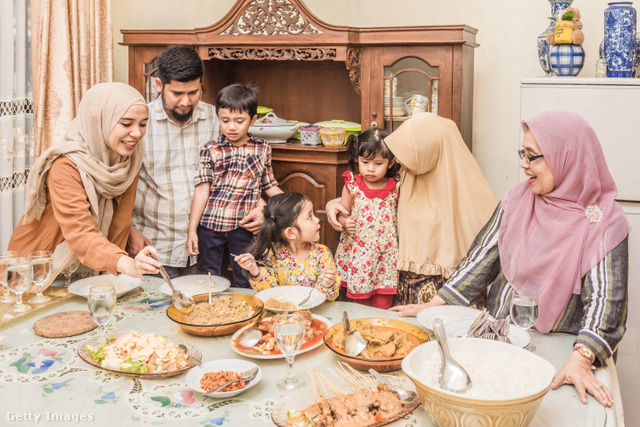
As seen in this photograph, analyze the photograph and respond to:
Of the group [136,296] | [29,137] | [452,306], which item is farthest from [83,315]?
[29,137]

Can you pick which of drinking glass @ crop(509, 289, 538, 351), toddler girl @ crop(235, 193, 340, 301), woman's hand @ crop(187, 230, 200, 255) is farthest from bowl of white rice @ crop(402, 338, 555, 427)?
woman's hand @ crop(187, 230, 200, 255)

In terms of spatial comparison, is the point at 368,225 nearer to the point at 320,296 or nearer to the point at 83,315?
the point at 320,296

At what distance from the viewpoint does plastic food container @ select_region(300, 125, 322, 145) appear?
3520 mm

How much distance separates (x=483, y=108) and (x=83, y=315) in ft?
8.60

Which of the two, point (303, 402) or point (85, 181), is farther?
point (85, 181)

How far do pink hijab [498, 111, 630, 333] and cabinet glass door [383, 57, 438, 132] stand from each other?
1.29 metres

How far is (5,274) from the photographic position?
2002 mm

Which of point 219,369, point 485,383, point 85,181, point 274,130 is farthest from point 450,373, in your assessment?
point 274,130

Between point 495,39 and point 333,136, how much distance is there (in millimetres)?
1132

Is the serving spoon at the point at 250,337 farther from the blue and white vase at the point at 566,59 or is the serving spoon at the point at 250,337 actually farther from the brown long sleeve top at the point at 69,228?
the blue and white vase at the point at 566,59

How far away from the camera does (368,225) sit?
113 inches

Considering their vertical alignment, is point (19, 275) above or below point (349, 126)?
below

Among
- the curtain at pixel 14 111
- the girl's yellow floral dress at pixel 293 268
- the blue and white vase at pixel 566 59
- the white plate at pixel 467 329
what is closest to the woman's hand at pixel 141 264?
the girl's yellow floral dress at pixel 293 268

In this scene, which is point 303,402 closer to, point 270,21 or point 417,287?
point 417,287
